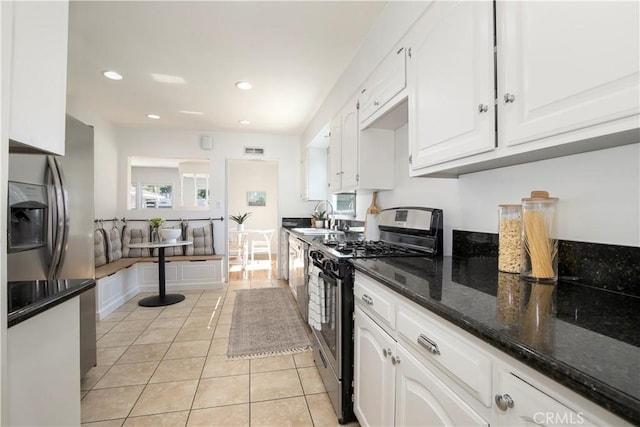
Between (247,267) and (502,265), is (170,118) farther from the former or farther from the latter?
(502,265)

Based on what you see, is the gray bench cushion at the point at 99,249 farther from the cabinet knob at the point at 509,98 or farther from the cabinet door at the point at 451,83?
the cabinet knob at the point at 509,98

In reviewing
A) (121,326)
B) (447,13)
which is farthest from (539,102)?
(121,326)

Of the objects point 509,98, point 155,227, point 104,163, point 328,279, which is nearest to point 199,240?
point 155,227

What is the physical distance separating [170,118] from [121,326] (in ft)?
9.46

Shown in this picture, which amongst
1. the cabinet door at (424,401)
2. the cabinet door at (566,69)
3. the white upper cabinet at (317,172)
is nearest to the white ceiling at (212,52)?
the white upper cabinet at (317,172)

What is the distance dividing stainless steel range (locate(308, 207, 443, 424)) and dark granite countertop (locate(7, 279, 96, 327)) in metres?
1.19

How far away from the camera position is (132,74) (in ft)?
9.66

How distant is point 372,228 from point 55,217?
2.19 metres

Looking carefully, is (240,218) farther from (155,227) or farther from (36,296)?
(36,296)

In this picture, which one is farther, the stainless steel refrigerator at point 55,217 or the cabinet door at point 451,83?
the stainless steel refrigerator at point 55,217

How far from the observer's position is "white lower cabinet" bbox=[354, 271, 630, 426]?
566mm

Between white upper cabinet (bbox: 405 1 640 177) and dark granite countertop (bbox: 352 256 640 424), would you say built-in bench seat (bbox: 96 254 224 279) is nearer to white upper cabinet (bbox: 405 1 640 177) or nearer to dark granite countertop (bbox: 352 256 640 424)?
dark granite countertop (bbox: 352 256 640 424)

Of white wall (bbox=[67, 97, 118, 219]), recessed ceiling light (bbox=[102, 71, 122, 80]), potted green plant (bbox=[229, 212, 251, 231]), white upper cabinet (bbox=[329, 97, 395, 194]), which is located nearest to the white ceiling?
recessed ceiling light (bbox=[102, 71, 122, 80])

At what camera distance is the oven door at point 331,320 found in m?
1.63
